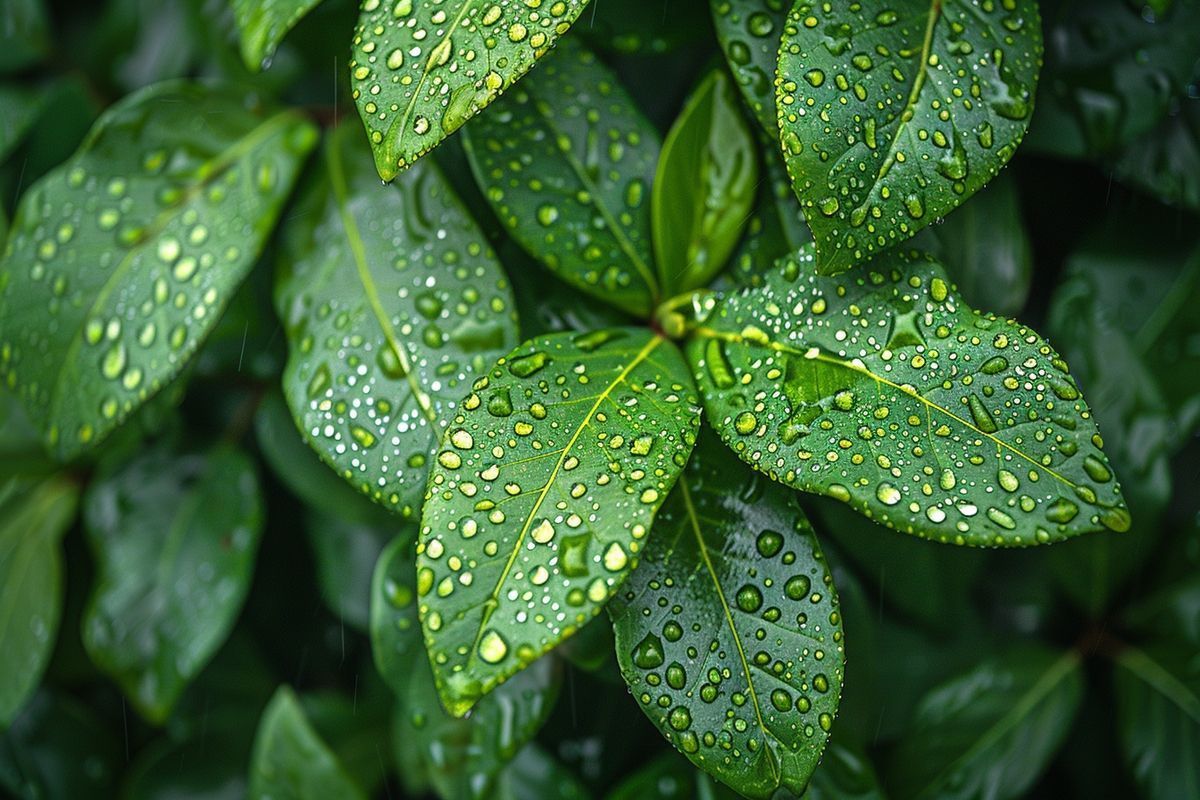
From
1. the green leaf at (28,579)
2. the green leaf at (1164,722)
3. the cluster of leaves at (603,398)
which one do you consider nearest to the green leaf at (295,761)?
the cluster of leaves at (603,398)

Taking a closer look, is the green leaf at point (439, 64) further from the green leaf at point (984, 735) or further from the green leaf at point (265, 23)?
the green leaf at point (984, 735)

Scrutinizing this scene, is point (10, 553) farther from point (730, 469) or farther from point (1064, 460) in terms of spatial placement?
point (1064, 460)

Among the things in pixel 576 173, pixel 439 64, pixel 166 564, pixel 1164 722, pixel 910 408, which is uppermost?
pixel 439 64

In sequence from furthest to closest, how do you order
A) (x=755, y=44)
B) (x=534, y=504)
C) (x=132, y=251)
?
(x=132, y=251) → (x=755, y=44) → (x=534, y=504)

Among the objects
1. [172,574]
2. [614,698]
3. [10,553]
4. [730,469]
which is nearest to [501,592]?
[730,469]

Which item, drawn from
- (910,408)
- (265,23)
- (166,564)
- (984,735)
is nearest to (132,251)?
(265,23)

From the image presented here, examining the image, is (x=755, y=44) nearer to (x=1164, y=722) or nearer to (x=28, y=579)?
(x=1164, y=722)

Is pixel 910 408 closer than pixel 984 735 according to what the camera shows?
Yes

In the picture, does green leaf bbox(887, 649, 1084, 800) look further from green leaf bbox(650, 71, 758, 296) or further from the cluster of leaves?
green leaf bbox(650, 71, 758, 296)
